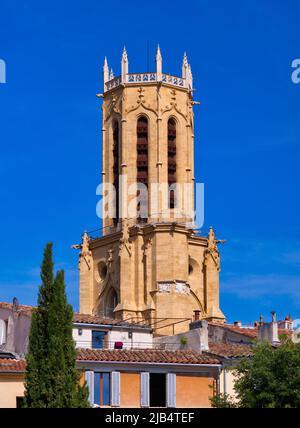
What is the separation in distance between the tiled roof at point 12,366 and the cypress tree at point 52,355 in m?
7.08

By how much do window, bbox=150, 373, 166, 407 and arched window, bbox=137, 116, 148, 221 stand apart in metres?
50.6

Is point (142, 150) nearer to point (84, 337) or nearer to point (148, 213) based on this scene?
point (148, 213)

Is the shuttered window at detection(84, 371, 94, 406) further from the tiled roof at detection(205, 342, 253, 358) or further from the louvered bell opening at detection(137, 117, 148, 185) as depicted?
the louvered bell opening at detection(137, 117, 148, 185)

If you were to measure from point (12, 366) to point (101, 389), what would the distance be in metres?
4.24

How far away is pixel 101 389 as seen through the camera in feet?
174

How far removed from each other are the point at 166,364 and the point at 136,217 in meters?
48.6

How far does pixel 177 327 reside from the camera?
303ft

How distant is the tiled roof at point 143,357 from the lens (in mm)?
53469

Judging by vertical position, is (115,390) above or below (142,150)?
below

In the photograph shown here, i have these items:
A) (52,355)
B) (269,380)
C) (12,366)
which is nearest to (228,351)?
(269,380)

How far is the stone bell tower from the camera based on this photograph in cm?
9819

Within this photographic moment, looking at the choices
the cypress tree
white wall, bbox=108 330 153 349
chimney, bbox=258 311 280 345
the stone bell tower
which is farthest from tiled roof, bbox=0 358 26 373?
the stone bell tower
